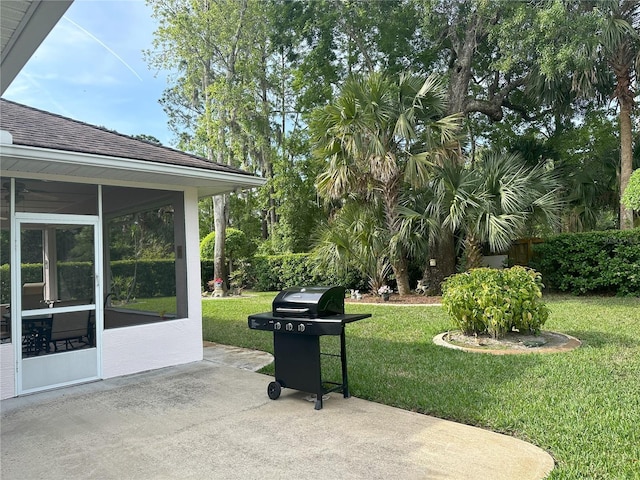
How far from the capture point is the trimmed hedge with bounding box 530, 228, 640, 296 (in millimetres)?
10797

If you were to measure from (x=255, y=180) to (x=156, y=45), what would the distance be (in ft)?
58.5

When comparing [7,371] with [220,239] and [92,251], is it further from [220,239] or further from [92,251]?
[220,239]

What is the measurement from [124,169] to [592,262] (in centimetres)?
1127

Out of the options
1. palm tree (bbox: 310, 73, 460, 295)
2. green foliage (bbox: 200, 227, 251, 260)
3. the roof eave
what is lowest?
green foliage (bbox: 200, 227, 251, 260)

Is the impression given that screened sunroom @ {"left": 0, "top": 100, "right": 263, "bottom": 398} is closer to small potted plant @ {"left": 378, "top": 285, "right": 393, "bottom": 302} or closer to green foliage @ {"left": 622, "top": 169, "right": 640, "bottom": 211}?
small potted plant @ {"left": 378, "top": 285, "right": 393, "bottom": 302}

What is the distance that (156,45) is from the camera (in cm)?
2117

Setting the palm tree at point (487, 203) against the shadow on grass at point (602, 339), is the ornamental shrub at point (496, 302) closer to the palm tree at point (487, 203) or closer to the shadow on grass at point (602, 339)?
the shadow on grass at point (602, 339)

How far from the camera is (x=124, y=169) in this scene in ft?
18.1

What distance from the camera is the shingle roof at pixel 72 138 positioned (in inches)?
204

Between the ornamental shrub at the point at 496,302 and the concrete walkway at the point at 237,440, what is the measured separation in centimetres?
271

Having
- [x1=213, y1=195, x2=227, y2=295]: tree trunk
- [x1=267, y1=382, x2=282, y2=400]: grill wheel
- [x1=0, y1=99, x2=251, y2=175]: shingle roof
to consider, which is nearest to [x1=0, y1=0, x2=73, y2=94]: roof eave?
[x1=0, y1=99, x2=251, y2=175]: shingle roof

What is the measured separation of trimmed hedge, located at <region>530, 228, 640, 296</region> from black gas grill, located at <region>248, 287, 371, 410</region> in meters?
9.26

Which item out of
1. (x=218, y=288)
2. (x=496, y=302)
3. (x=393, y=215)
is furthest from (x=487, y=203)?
(x=218, y=288)

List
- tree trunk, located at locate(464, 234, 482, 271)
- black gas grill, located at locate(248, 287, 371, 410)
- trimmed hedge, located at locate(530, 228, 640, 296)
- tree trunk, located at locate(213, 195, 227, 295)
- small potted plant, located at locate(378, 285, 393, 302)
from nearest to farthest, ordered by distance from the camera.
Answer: black gas grill, located at locate(248, 287, 371, 410)
trimmed hedge, located at locate(530, 228, 640, 296)
tree trunk, located at locate(464, 234, 482, 271)
small potted plant, located at locate(378, 285, 393, 302)
tree trunk, located at locate(213, 195, 227, 295)
